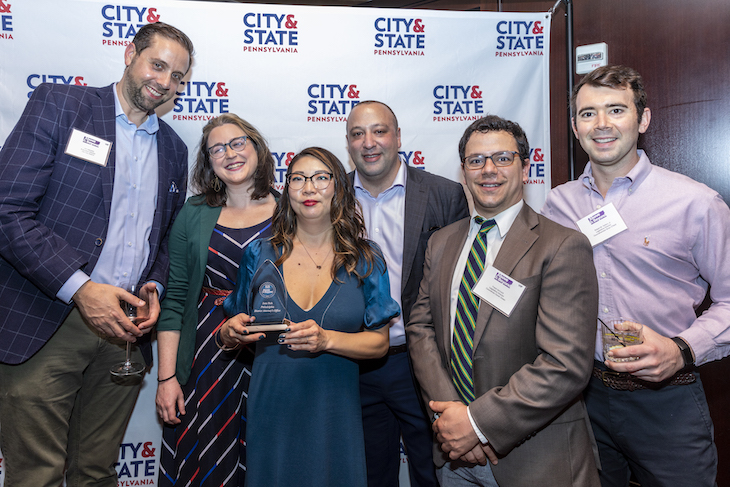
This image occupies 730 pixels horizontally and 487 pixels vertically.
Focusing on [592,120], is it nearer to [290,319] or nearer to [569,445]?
[569,445]

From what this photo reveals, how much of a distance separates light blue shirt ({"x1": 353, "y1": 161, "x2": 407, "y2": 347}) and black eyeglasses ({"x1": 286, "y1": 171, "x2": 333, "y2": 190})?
0.64 metres

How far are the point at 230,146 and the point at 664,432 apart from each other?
2271 millimetres

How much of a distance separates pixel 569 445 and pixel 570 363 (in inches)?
12.0

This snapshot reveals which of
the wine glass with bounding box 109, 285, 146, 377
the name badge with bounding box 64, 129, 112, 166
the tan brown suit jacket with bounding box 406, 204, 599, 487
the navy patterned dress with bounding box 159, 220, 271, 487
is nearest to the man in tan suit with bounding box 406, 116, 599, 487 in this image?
the tan brown suit jacket with bounding box 406, 204, 599, 487

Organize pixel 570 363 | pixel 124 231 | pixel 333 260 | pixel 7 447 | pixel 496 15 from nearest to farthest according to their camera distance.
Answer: pixel 570 363 < pixel 333 260 < pixel 7 447 < pixel 124 231 < pixel 496 15

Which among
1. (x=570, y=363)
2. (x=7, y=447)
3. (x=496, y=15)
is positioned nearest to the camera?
(x=570, y=363)

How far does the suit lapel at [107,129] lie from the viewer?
2.19 metres

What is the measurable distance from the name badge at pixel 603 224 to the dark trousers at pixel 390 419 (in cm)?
107

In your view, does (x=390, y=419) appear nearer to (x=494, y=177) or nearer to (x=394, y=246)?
(x=394, y=246)

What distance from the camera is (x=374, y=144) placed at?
251 cm

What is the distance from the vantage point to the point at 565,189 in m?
2.20

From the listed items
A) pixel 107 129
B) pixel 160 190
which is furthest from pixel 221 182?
pixel 107 129

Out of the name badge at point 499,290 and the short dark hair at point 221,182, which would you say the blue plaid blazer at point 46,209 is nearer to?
the short dark hair at point 221,182

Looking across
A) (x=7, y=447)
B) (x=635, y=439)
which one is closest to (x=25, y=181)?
(x=7, y=447)
